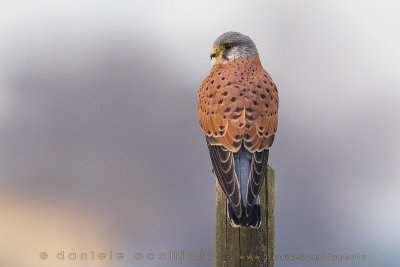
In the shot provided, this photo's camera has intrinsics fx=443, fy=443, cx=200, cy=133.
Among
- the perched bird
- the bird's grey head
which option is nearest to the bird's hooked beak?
the bird's grey head

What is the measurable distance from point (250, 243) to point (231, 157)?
0.93 metres

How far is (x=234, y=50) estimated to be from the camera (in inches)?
233

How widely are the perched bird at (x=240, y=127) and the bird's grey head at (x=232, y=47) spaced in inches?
4.0

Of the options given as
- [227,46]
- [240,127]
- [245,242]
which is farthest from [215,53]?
[245,242]

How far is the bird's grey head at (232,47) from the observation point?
19.4 feet

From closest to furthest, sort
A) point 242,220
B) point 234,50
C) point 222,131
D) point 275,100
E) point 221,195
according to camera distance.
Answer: point 242,220 → point 221,195 → point 222,131 → point 275,100 → point 234,50

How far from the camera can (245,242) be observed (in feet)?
13.9

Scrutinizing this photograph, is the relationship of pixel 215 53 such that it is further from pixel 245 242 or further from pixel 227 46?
pixel 245 242

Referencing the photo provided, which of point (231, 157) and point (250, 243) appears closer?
point (250, 243)

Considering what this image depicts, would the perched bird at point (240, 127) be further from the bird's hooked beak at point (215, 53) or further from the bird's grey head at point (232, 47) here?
the bird's hooked beak at point (215, 53)

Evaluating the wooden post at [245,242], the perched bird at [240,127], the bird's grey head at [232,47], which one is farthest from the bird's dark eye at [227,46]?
the wooden post at [245,242]

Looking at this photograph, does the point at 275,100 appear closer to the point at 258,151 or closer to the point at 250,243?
the point at 258,151

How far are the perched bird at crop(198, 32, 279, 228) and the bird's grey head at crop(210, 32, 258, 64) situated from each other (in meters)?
0.10

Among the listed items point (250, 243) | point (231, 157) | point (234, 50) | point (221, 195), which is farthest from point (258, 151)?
point (234, 50)
